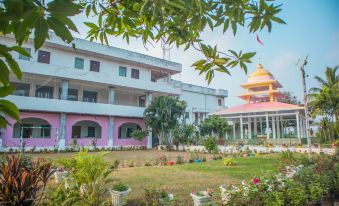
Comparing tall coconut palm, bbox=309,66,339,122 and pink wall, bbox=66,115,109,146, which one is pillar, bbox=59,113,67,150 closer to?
pink wall, bbox=66,115,109,146

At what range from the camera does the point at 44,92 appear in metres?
17.8

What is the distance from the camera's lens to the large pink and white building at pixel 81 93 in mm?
15461

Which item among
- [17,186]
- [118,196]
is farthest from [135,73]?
[17,186]

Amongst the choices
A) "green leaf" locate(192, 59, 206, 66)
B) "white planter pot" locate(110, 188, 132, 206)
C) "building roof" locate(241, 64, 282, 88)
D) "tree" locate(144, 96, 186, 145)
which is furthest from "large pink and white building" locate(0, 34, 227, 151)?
"green leaf" locate(192, 59, 206, 66)

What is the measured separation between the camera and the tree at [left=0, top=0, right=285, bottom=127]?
77 cm

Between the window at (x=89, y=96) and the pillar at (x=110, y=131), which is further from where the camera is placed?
the window at (x=89, y=96)

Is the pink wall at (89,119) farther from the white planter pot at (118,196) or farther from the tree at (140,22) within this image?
the tree at (140,22)

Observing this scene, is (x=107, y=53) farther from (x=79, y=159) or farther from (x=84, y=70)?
(x=79, y=159)

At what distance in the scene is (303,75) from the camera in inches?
403

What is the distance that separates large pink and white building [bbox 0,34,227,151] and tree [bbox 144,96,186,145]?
2.02m

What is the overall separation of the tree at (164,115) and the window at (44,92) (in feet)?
26.4

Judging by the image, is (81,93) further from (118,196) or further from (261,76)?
(261,76)

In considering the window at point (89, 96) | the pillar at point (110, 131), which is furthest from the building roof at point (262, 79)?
the window at point (89, 96)

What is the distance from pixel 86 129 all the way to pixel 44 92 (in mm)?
4454
